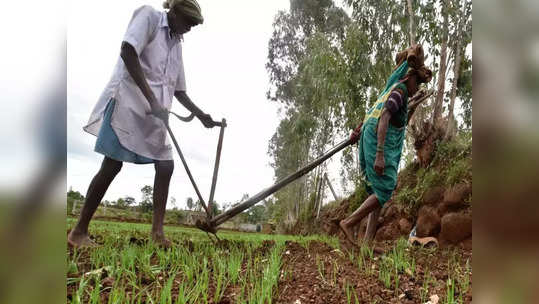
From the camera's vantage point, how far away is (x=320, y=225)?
4.95 m

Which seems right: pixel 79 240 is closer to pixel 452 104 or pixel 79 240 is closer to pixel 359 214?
pixel 359 214

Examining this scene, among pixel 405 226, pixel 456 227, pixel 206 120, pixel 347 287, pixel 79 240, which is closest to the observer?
pixel 347 287

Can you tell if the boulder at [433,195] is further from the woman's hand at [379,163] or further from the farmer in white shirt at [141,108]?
the farmer in white shirt at [141,108]

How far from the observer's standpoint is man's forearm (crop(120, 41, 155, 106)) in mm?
1126

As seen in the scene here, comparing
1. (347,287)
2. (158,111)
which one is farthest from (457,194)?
(158,111)

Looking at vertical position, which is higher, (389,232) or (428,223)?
(428,223)

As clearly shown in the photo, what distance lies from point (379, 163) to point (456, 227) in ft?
3.31

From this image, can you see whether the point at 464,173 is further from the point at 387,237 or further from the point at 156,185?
the point at 156,185

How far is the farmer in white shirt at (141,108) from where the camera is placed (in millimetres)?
1116

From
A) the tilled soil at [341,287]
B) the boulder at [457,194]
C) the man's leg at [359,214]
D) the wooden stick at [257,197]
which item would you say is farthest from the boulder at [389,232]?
the tilled soil at [341,287]

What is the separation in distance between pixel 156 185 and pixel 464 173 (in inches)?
79.5

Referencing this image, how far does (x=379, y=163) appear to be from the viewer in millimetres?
1377
